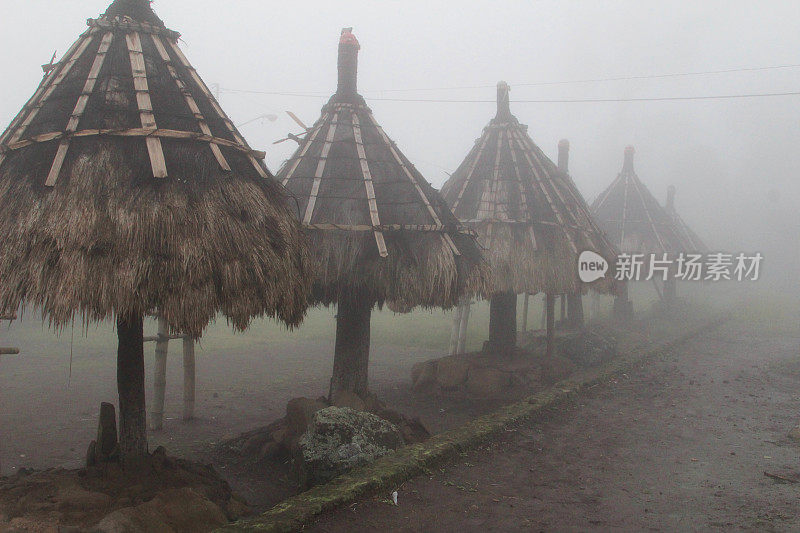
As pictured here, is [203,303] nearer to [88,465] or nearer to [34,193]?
[34,193]

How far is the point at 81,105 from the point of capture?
4914mm

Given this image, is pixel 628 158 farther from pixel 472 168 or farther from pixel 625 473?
pixel 625 473

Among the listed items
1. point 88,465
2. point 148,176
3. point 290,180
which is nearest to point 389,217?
point 290,180

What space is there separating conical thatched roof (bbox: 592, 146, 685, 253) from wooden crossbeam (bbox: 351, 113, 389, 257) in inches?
536

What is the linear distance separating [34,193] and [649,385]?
30.3 ft

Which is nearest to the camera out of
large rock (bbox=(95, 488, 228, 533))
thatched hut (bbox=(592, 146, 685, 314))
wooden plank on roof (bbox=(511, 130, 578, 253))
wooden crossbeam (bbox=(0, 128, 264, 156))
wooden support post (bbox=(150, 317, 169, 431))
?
large rock (bbox=(95, 488, 228, 533))

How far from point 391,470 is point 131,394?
218 cm

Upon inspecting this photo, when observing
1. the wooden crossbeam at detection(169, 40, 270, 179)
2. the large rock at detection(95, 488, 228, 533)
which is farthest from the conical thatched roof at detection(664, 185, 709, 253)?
the large rock at detection(95, 488, 228, 533)

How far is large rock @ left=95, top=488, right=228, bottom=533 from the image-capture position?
152 inches

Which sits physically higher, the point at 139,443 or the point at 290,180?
the point at 290,180

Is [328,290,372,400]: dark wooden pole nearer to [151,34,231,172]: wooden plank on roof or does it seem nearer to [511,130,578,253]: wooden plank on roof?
[151,34,231,172]: wooden plank on roof

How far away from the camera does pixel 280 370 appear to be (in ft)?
42.5

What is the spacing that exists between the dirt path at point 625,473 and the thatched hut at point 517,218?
215cm

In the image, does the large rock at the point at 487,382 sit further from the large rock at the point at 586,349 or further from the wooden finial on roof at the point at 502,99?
the wooden finial on roof at the point at 502,99
